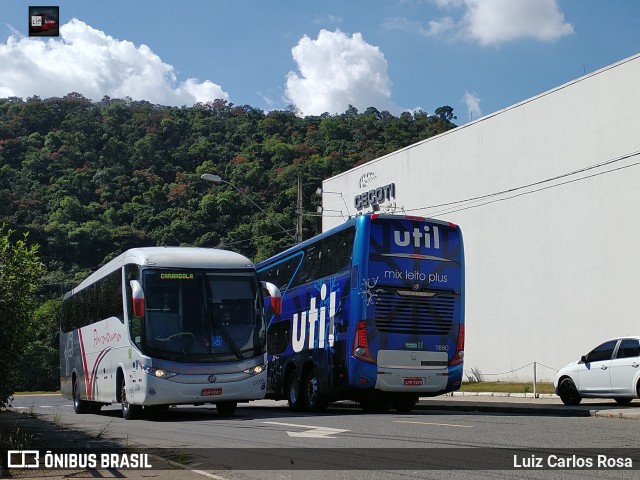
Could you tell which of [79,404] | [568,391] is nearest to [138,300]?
[79,404]

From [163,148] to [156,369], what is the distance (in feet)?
240

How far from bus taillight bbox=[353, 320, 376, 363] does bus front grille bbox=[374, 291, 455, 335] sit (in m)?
0.34

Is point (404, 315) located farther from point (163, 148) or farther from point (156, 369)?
point (163, 148)

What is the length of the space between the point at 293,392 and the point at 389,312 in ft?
14.9

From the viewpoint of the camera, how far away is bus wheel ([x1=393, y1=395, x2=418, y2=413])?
20.4 metres

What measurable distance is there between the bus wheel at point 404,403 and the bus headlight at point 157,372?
5706 mm

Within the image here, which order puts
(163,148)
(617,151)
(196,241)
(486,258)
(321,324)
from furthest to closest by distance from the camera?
1. (163,148)
2. (196,241)
3. (486,258)
4. (617,151)
5. (321,324)

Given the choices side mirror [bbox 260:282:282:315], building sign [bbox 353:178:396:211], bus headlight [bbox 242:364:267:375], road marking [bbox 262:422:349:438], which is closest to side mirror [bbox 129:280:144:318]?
bus headlight [bbox 242:364:267:375]

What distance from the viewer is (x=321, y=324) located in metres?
20.5

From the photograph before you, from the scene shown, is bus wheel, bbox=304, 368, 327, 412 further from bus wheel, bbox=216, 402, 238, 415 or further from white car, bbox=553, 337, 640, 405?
white car, bbox=553, 337, 640, 405

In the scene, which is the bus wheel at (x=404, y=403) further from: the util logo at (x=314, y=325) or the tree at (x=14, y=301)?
the tree at (x=14, y=301)

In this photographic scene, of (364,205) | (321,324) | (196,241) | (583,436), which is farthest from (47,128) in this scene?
(583,436)

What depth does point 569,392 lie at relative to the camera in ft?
73.6

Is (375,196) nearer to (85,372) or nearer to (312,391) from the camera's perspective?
(85,372)
